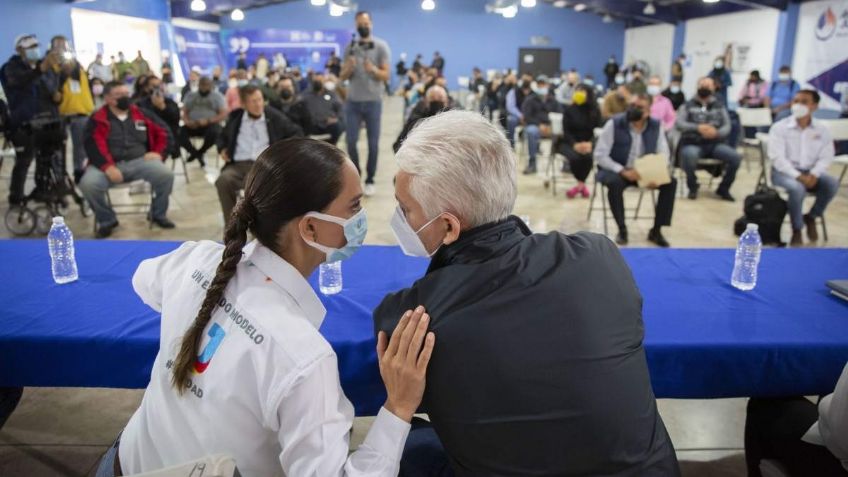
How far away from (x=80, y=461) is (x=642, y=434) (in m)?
1.95

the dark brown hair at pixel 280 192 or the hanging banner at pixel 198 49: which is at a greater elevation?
the hanging banner at pixel 198 49

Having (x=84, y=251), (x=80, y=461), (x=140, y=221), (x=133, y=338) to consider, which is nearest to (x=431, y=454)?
(x=133, y=338)

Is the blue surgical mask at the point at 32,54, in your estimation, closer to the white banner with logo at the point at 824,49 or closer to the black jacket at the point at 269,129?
the black jacket at the point at 269,129

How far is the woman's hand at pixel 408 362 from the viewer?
101 centimetres

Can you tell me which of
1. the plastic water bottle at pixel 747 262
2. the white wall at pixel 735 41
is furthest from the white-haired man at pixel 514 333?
the white wall at pixel 735 41

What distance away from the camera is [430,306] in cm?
104

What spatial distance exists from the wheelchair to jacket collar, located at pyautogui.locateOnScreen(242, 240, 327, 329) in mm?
4564

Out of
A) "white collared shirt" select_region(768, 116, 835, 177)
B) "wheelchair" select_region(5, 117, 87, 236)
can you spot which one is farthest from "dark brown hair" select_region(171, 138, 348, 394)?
"white collared shirt" select_region(768, 116, 835, 177)

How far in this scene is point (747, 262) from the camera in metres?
2.07

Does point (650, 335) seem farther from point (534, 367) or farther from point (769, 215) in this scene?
point (769, 215)

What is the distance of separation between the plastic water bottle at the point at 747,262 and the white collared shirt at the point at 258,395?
1437 millimetres

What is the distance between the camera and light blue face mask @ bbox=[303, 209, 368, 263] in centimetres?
120

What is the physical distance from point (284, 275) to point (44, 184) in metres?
5.10

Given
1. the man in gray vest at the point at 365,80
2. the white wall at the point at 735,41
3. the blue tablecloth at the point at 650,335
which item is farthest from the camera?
the white wall at the point at 735,41
